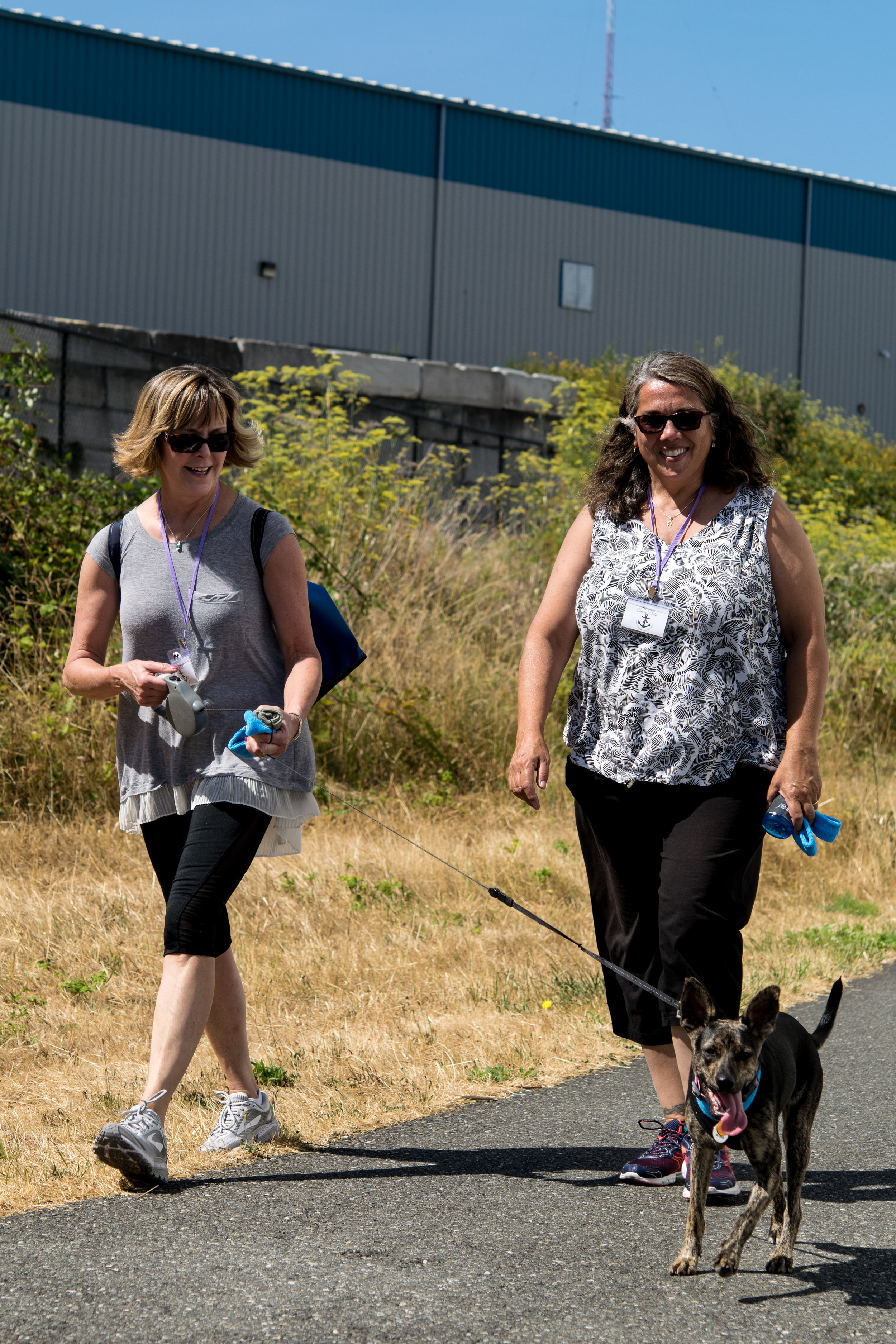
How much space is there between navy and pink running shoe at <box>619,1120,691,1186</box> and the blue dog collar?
803mm

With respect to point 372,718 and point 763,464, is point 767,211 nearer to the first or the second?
point 372,718

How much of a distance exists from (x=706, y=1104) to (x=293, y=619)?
1.56 metres

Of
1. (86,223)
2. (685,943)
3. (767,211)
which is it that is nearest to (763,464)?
(685,943)

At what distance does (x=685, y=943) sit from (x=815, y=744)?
0.57 m

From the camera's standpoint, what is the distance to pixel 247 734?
3348 millimetres

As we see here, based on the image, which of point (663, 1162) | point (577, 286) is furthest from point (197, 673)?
point (577, 286)

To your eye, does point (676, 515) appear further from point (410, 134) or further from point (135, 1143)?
point (410, 134)

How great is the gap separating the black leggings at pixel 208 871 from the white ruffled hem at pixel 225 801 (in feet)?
0.07

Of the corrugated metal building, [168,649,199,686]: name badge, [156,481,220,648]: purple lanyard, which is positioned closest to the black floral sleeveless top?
[156,481,220,648]: purple lanyard

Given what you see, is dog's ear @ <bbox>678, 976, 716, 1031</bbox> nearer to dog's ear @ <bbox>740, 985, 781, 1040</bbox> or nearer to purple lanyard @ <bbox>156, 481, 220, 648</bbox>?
dog's ear @ <bbox>740, 985, 781, 1040</bbox>

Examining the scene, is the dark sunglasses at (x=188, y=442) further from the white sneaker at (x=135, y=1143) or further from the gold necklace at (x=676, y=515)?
the white sneaker at (x=135, y=1143)

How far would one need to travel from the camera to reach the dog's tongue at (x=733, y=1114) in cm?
269

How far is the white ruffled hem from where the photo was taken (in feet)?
11.3

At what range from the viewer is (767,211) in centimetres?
3073
